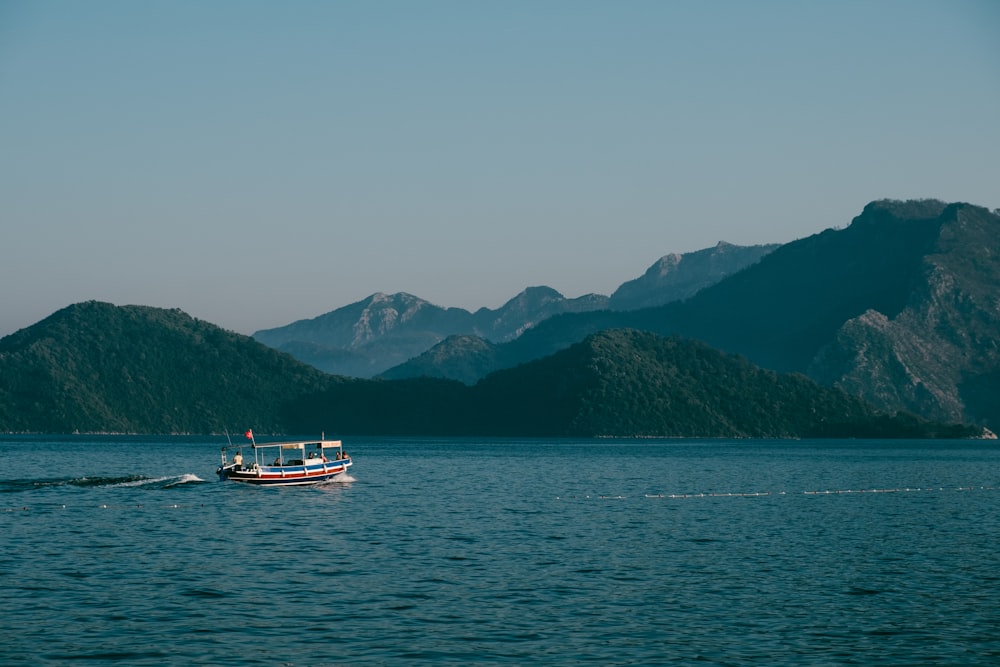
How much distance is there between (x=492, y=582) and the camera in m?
67.8

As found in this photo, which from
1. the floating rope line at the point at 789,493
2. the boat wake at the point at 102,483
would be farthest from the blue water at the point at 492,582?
the boat wake at the point at 102,483

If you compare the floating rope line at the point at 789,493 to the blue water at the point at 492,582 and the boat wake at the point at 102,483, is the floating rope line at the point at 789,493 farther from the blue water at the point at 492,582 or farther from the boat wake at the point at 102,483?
the boat wake at the point at 102,483

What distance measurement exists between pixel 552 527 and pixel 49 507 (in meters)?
50.0

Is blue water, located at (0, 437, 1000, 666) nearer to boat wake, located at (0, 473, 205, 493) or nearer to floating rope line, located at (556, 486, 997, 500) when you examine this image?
floating rope line, located at (556, 486, 997, 500)

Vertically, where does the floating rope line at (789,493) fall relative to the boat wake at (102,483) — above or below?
below

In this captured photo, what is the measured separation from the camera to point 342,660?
48.5 meters

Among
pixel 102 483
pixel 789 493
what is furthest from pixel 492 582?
pixel 102 483

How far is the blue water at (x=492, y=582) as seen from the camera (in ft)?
167

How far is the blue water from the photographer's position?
167ft

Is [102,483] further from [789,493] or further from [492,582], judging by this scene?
[492,582]

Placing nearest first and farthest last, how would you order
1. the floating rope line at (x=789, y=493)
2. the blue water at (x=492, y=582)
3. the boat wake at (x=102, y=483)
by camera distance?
1. the blue water at (x=492, y=582)
2. the floating rope line at (x=789, y=493)
3. the boat wake at (x=102, y=483)

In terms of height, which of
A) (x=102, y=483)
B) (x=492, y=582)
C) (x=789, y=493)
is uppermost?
(x=102, y=483)

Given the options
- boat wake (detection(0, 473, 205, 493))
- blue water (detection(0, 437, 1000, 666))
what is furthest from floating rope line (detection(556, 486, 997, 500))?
boat wake (detection(0, 473, 205, 493))

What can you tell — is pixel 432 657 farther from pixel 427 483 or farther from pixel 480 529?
pixel 427 483
